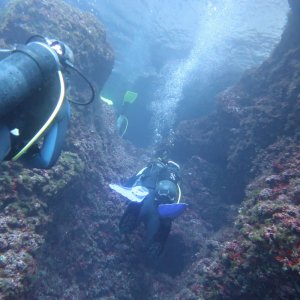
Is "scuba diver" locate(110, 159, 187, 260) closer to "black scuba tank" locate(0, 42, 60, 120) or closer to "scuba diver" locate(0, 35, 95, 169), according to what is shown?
"scuba diver" locate(0, 35, 95, 169)

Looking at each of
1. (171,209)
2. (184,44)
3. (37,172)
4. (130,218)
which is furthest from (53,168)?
(184,44)

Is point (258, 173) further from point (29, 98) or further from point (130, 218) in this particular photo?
point (29, 98)

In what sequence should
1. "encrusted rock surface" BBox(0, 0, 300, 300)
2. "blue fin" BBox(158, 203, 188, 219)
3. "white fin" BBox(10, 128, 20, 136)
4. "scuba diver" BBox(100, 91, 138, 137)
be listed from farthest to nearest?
"scuba diver" BBox(100, 91, 138, 137) < "blue fin" BBox(158, 203, 188, 219) < "encrusted rock surface" BBox(0, 0, 300, 300) < "white fin" BBox(10, 128, 20, 136)

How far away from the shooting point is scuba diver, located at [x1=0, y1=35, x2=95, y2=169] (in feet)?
8.07

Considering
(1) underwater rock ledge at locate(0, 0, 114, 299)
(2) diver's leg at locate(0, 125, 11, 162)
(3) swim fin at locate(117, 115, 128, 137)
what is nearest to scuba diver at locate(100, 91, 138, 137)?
(3) swim fin at locate(117, 115, 128, 137)

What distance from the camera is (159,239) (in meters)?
6.82

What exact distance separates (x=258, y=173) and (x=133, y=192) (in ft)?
16.0

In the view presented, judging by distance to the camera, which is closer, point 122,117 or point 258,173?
point 258,173

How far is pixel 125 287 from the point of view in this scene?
741cm

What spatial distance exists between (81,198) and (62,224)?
4.11ft

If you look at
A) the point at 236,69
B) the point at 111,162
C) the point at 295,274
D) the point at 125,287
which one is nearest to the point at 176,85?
the point at 236,69

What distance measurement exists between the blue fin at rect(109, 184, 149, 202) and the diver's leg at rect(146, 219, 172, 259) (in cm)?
75

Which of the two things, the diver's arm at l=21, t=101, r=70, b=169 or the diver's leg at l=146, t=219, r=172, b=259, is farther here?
the diver's leg at l=146, t=219, r=172, b=259

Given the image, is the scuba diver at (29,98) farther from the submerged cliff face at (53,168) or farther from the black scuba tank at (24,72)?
the submerged cliff face at (53,168)
